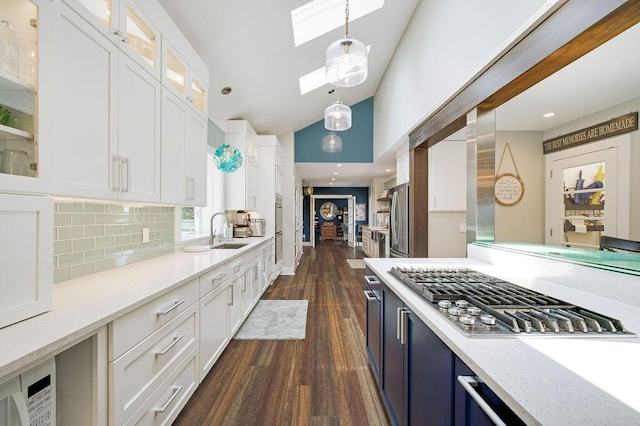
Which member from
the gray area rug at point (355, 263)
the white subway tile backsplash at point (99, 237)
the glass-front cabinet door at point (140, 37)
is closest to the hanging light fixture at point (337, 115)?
the glass-front cabinet door at point (140, 37)

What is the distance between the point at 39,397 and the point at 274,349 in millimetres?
1863

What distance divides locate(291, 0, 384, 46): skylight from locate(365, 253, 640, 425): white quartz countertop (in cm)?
338

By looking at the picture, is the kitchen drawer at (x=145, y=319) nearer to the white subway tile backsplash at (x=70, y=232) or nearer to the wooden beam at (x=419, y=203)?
the white subway tile backsplash at (x=70, y=232)

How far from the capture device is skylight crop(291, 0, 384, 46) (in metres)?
3.11

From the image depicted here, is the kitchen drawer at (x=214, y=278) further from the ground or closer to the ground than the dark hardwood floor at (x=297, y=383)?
further from the ground

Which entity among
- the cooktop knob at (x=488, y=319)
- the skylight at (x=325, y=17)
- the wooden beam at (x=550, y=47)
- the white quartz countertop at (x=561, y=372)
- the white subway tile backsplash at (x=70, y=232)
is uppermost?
the skylight at (x=325, y=17)

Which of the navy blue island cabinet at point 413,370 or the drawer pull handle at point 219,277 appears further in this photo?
the drawer pull handle at point 219,277

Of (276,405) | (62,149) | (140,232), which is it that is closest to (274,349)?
(276,405)

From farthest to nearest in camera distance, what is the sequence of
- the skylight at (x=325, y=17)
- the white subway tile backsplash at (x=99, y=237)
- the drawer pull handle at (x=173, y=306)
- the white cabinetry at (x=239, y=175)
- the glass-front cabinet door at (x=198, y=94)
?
1. the white cabinetry at (x=239, y=175)
2. the skylight at (x=325, y=17)
3. the glass-front cabinet door at (x=198, y=94)
4. the white subway tile backsplash at (x=99, y=237)
5. the drawer pull handle at (x=173, y=306)

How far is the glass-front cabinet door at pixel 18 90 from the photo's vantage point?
92 cm

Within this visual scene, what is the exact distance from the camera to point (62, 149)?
1112mm

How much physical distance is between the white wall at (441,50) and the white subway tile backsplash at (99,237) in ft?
8.78

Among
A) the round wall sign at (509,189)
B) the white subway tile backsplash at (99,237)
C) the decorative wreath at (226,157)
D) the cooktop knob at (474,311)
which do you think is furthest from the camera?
the round wall sign at (509,189)

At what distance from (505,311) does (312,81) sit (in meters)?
4.32
